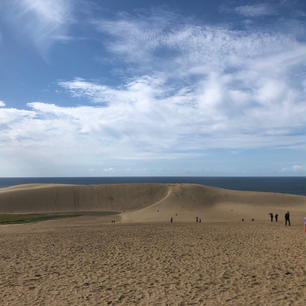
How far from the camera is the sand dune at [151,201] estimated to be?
126ft

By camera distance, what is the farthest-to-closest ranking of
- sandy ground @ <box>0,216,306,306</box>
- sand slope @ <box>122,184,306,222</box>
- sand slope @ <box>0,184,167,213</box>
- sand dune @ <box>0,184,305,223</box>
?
sand slope @ <box>0,184,167,213</box> < sand dune @ <box>0,184,305,223</box> < sand slope @ <box>122,184,306,222</box> < sandy ground @ <box>0,216,306,306</box>

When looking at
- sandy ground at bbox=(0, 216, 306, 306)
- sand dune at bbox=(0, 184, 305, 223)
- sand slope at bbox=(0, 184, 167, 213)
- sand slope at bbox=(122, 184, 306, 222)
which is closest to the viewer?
sandy ground at bbox=(0, 216, 306, 306)

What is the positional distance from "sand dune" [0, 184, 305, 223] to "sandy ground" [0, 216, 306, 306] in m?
18.4

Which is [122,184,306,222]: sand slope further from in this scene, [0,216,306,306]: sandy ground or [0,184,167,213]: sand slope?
[0,216,306,306]: sandy ground

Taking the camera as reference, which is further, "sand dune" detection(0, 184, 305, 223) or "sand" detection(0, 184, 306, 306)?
"sand dune" detection(0, 184, 305, 223)

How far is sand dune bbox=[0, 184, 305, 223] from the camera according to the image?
38.6 meters

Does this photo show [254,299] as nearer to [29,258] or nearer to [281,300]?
[281,300]

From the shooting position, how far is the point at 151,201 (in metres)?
51.4

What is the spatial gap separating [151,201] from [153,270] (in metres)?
40.6

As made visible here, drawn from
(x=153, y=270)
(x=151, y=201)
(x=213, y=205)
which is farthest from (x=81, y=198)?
(x=153, y=270)

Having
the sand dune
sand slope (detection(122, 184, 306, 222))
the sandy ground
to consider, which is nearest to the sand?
the sandy ground

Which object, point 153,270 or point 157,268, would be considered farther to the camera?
point 157,268

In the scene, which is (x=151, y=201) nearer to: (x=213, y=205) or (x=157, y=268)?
(x=213, y=205)

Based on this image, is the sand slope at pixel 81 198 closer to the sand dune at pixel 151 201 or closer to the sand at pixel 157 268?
the sand dune at pixel 151 201
